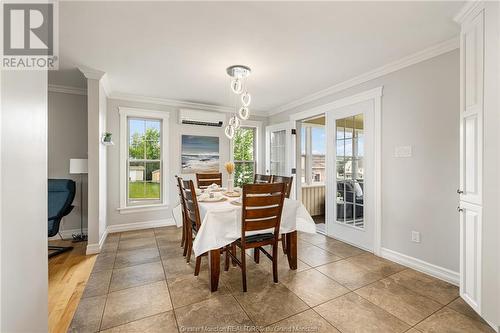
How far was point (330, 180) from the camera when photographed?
3789 millimetres

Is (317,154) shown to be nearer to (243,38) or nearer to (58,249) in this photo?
(243,38)

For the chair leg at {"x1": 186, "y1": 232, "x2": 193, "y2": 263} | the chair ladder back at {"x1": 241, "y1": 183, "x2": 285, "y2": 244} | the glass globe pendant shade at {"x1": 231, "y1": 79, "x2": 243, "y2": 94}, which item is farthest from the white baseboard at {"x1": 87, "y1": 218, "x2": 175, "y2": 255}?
the glass globe pendant shade at {"x1": 231, "y1": 79, "x2": 243, "y2": 94}

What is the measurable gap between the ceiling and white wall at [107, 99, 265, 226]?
771 mm

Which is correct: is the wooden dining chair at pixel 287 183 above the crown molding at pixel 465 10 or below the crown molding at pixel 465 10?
below

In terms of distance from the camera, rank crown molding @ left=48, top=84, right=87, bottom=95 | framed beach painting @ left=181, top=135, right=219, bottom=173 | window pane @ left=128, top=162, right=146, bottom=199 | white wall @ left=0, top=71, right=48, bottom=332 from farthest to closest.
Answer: framed beach painting @ left=181, top=135, right=219, bottom=173, window pane @ left=128, top=162, right=146, bottom=199, crown molding @ left=48, top=84, right=87, bottom=95, white wall @ left=0, top=71, right=48, bottom=332

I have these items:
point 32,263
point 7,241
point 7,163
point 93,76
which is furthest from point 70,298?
point 93,76

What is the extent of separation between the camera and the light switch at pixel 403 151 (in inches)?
107

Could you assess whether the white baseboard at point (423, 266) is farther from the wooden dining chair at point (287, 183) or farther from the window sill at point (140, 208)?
the window sill at point (140, 208)

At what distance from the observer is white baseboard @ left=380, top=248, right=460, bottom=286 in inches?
92.1

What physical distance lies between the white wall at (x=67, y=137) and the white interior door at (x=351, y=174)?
13.8 ft

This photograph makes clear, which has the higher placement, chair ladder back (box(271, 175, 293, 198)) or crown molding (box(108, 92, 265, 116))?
crown molding (box(108, 92, 265, 116))

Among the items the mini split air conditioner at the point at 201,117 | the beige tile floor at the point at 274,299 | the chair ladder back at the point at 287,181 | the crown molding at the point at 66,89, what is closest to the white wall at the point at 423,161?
the beige tile floor at the point at 274,299

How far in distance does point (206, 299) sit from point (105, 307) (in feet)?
2.76

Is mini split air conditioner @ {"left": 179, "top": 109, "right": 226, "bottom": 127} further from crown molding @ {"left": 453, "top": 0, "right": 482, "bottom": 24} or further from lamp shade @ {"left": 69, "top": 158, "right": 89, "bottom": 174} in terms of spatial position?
crown molding @ {"left": 453, "top": 0, "right": 482, "bottom": 24}
